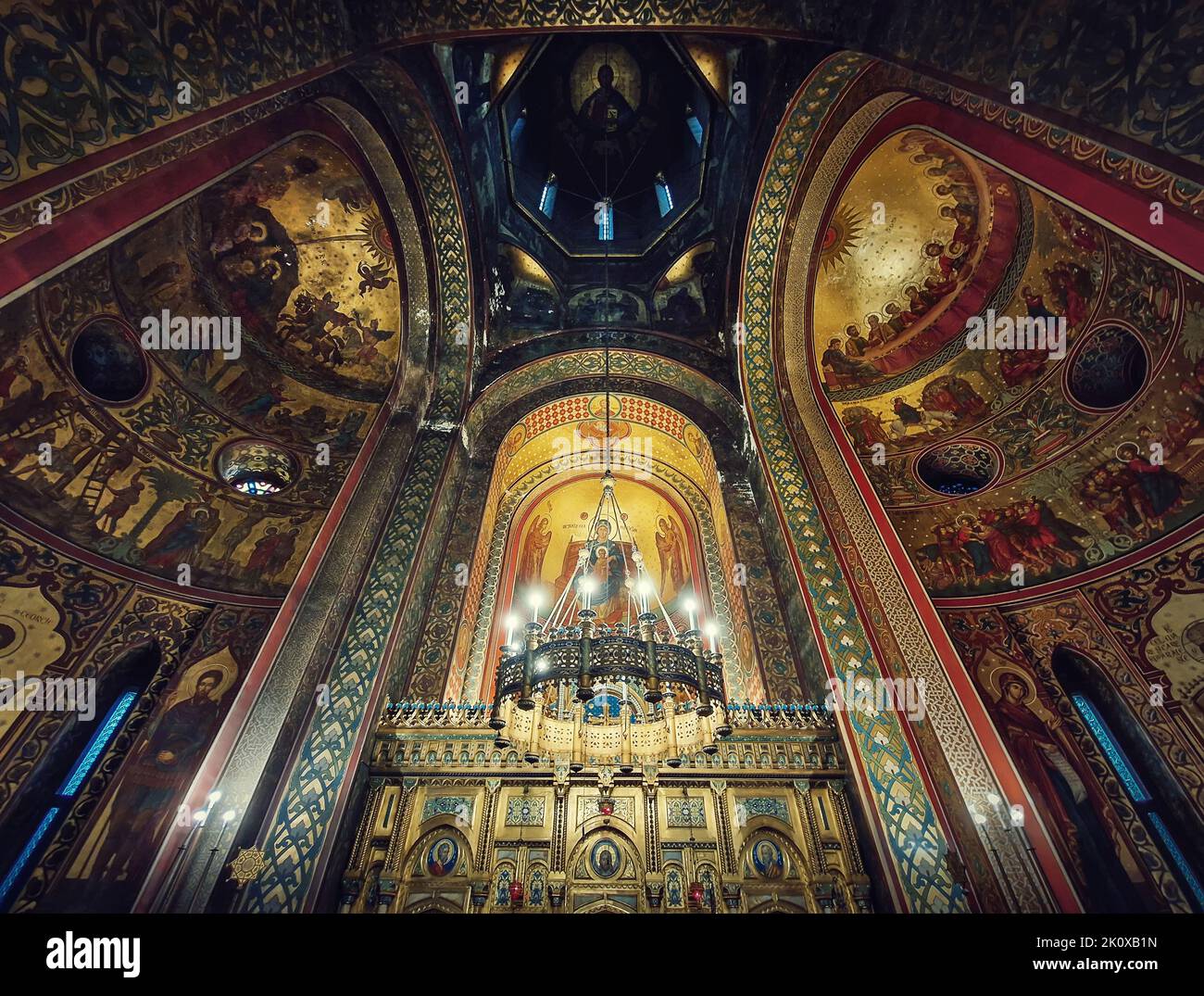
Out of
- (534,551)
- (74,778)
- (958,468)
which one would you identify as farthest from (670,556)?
(74,778)

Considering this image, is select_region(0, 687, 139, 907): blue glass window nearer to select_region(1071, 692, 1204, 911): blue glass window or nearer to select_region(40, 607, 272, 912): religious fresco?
select_region(40, 607, 272, 912): religious fresco

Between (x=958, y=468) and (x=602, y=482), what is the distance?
216 inches

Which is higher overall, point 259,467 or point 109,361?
point 259,467

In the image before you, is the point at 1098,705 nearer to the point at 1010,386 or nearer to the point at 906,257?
the point at 1010,386

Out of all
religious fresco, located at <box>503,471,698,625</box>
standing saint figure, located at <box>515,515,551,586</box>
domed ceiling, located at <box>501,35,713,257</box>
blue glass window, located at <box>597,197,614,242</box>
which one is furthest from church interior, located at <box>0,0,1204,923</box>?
blue glass window, located at <box>597,197,614,242</box>

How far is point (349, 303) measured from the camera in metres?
8.63

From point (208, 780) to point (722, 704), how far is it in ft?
13.6

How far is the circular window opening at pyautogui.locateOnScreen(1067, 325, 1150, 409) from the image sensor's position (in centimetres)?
596

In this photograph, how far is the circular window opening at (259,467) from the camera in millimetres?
7719

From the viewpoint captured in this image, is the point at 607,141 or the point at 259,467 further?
the point at 607,141

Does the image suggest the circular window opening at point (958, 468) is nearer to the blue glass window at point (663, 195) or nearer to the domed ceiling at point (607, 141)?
the domed ceiling at point (607, 141)

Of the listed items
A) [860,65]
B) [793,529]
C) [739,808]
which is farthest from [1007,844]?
[860,65]

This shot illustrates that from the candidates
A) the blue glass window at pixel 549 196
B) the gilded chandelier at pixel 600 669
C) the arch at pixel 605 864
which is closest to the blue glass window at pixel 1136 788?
the gilded chandelier at pixel 600 669

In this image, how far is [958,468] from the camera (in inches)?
308
